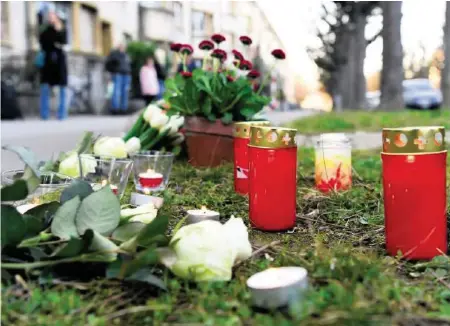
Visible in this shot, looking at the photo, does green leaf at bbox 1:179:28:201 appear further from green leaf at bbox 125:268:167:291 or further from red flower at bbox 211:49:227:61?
red flower at bbox 211:49:227:61

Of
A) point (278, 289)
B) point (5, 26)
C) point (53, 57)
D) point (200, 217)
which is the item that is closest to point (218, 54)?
point (200, 217)

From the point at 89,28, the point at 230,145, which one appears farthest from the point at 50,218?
the point at 89,28

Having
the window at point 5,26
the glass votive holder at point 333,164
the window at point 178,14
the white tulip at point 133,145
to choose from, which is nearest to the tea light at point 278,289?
the glass votive holder at point 333,164

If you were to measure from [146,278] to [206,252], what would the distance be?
168 millimetres

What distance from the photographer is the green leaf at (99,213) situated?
1.44 metres

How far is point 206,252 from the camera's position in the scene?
4.62 feet

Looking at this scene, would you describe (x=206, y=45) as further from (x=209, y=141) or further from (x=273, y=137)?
(x=273, y=137)

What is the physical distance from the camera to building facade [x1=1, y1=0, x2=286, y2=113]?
13.9 m

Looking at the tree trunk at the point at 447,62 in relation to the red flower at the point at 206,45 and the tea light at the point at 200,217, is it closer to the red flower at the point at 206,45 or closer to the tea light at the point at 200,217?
the red flower at the point at 206,45

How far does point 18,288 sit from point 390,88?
11.7m

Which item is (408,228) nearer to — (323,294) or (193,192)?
(323,294)

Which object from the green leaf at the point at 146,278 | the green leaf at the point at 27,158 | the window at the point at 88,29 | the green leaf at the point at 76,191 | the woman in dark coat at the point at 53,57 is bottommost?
the green leaf at the point at 146,278

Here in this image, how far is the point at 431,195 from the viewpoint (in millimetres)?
1648

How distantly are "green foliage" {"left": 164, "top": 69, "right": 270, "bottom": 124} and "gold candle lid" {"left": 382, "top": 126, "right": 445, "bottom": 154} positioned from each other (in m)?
1.87
